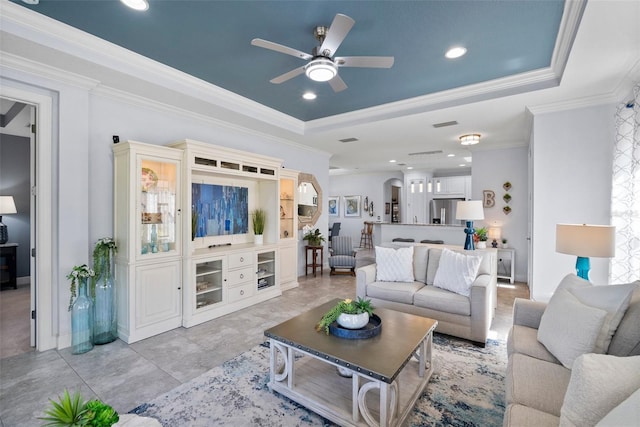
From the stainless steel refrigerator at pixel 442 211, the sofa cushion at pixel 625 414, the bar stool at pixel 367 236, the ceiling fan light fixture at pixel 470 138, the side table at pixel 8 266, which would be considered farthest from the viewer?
the bar stool at pixel 367 236

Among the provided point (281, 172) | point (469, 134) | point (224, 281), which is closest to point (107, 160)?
point (224, 281)

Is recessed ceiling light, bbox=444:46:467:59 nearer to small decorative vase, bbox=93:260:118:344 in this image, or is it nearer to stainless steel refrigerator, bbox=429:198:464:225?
small decorative vase, bbox=93:260:118:344

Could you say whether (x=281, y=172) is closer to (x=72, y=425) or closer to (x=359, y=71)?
(x=359, y=71)

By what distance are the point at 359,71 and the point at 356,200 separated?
7.89 m

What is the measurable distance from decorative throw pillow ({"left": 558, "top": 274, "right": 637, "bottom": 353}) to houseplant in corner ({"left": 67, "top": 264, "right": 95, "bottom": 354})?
405 centimetres

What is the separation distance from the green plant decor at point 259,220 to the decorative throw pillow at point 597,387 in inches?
161

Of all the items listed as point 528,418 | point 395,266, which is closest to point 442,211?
point 395,266

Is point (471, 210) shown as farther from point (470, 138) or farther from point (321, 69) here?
point (321, 69)

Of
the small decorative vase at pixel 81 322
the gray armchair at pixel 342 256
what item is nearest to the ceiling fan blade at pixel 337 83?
the small decorative vase at pixel 81 322

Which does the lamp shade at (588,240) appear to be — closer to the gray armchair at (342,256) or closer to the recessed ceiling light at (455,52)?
the recessed ceiling light at (455,52)

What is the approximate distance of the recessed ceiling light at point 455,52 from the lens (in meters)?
2.72

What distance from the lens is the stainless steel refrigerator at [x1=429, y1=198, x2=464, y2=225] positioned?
9531 mm

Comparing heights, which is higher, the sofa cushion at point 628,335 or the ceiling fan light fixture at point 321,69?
the ceiling fan light fixture at point 321,69

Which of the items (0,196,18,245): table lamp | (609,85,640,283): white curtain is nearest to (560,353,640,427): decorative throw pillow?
(609,85,640,283): white curtain
